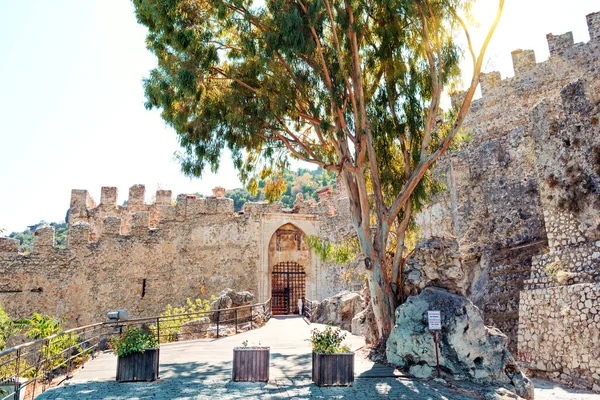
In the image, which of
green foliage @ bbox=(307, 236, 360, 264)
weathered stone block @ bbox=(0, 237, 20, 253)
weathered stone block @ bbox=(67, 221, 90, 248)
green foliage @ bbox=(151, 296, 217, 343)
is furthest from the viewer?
weathered stone block @ bbox=(67, 221, 90, 248)

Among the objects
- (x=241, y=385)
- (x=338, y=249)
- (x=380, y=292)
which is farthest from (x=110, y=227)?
(x=241, y=385)

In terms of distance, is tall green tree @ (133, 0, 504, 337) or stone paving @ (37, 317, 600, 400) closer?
stone paving @ (37, 317, 600, 400)

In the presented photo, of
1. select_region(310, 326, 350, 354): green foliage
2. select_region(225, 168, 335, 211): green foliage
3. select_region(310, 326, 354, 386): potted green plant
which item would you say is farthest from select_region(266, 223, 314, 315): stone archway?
select_region(310, 326, 354, 386): potted green plant

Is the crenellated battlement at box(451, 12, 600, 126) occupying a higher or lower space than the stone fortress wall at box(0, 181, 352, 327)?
higher

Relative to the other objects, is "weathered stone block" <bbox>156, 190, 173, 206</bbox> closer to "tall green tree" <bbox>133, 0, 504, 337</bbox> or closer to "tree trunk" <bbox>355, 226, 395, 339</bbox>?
"tall green tree" <bbox>133, 0, 504, 337</bbox>

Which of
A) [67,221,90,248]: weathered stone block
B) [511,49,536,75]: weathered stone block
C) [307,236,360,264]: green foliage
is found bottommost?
[307,236,360,264]: green foliage

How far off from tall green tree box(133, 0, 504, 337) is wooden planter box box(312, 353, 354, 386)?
3.14 m

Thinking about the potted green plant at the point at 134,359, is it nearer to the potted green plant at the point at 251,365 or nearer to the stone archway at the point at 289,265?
the potted green plant at the point at 251,365

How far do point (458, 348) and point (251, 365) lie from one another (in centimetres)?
393

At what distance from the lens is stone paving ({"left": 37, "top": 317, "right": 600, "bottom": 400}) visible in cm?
707

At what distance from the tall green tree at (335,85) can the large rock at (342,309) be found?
5.44 m

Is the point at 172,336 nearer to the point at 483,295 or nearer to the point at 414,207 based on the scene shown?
the point at 414,207

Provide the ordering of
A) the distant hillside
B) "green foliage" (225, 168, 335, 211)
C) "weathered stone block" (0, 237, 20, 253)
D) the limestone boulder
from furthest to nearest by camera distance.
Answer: the distant hillside, "weathered stone block" (0, 237, 20, 253), "green foliage" (225, 168, 335, 211), the limestone boulder

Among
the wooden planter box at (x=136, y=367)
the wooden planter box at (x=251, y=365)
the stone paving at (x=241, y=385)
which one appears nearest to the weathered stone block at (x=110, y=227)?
the stone paving at (x=241, y=385)
